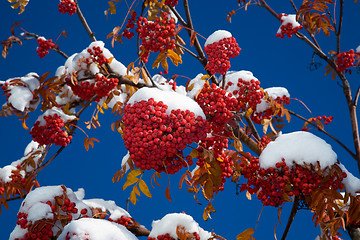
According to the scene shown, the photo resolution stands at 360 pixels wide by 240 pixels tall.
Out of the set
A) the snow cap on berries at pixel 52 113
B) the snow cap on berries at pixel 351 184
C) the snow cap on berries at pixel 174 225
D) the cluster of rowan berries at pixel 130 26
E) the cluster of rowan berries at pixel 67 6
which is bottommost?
the snow cap on berries at pixel 174 225

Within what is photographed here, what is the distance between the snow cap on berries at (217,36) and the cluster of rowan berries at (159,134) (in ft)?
3.38

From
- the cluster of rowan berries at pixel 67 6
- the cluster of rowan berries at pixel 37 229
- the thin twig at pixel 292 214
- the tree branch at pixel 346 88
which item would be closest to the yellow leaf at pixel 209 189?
the thin twig at pixel 292 214

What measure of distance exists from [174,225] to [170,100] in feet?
3.59

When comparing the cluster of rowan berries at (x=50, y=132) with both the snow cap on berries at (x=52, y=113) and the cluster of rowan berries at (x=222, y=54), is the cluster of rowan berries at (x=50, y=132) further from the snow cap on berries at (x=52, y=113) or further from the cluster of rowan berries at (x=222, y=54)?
the cluster of rowan berries at (x=222, y=54)

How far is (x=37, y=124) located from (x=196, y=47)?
6.00ft

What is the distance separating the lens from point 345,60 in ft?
11.8

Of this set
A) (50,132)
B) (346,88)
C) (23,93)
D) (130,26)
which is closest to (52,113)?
(50,132)

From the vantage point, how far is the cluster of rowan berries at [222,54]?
258 centimetres

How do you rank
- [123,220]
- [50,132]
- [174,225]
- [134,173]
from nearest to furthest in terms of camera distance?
[134,173] < [174,225] < [123,220] < [50,132]

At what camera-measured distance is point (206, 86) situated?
2.28 metres

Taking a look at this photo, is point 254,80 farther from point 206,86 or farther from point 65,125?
point 65,125

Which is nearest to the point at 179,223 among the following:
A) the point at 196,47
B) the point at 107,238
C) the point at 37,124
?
the point at 107,238

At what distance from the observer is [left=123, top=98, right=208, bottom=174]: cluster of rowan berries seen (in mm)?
1753

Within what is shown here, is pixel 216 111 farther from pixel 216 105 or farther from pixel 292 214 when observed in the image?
pixel 292 214
